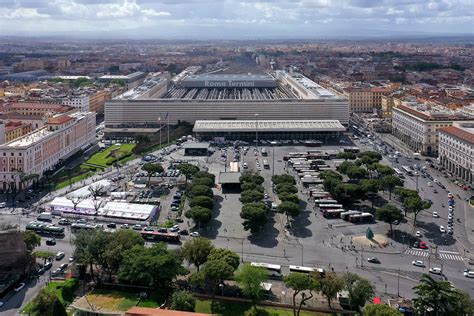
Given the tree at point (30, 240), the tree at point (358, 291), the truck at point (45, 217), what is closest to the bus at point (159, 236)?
Result: the tree at point (30, 240)

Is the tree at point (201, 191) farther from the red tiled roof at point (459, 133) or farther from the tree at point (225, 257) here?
the red tiled roof at point (459, 133)

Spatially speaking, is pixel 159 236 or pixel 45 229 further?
pixel 45 229

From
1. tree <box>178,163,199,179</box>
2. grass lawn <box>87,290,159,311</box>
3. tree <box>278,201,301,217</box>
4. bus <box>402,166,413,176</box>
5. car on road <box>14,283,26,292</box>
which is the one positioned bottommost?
grass lawn <box>87,290,159,311</box>

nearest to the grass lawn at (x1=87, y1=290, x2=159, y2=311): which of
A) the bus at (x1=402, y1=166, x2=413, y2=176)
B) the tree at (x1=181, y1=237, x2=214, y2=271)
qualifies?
the tree at (x1=181, y1=237, x2=214, y2=271)

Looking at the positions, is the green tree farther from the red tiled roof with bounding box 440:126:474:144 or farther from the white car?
the red tiled roof with bounding box 440:126:474:144

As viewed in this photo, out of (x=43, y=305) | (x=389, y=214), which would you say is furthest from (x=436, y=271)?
(x=43, y=305)

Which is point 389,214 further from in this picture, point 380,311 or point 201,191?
point 380,311

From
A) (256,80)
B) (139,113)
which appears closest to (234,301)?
(139,113)
